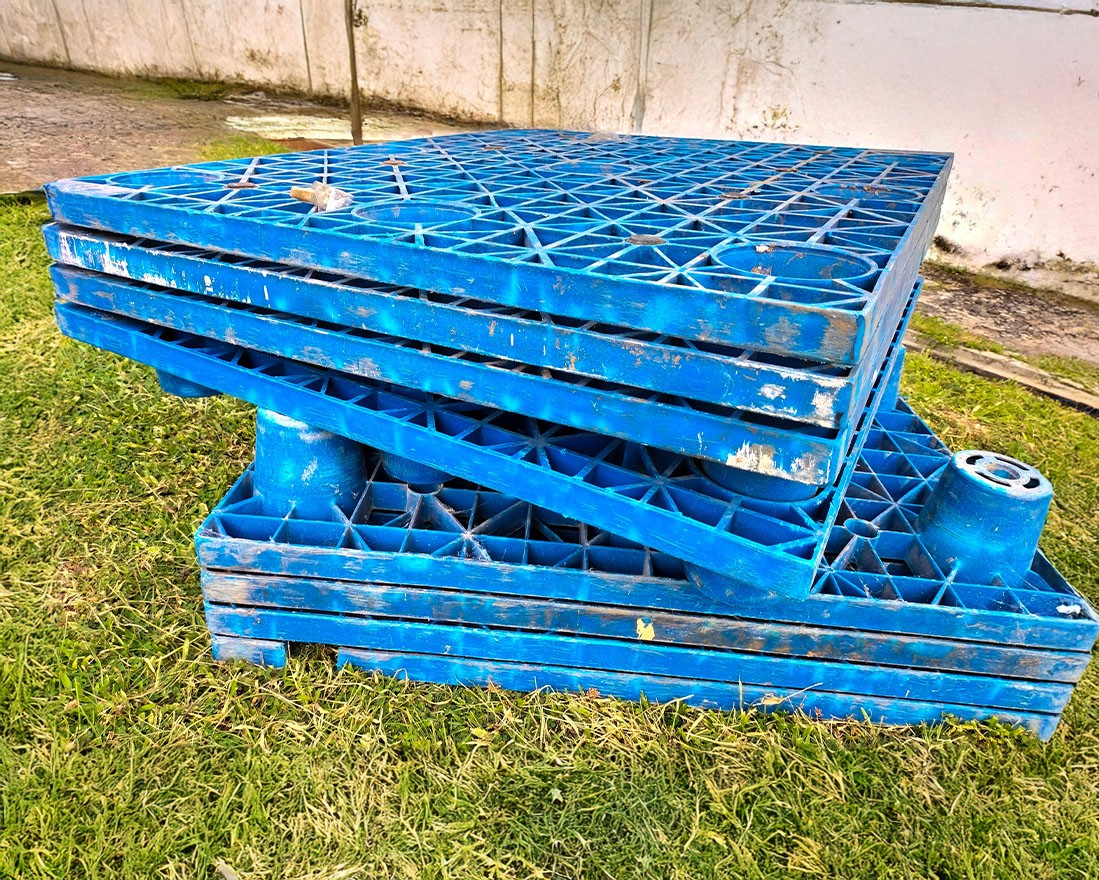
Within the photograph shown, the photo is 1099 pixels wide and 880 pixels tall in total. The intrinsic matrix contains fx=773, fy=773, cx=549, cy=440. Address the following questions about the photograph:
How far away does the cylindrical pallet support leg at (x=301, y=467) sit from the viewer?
229 centimetres

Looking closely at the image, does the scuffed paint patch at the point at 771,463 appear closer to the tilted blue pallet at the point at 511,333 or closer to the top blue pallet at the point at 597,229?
the tilted blue pallet at the point at 511,333

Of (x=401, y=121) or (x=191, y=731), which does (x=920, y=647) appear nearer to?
(x=191, y=731)

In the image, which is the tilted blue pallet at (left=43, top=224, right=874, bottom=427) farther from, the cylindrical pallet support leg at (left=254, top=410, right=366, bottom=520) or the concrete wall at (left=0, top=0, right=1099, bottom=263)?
the concrete wall at (left=0, top=0, right=1099, bottom=263)

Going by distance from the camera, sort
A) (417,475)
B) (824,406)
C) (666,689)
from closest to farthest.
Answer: (824,406), (666,689), (417,475)

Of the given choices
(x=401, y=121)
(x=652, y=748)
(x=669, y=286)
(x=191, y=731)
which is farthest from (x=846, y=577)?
(x=401, y=121)

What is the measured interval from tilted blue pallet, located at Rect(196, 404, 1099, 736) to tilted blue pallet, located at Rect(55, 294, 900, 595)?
27cm

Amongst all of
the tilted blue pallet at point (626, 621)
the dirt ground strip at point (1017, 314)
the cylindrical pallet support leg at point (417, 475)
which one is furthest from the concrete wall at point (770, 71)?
the cylindrical pallet support leg at point (417, 475)

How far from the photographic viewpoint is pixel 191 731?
2.12 meters

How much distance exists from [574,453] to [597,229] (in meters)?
0.65

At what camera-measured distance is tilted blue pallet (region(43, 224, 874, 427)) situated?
1.58 m

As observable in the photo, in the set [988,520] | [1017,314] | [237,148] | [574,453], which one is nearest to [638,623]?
[574,453]

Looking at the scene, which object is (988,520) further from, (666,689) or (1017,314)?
(1017,314)

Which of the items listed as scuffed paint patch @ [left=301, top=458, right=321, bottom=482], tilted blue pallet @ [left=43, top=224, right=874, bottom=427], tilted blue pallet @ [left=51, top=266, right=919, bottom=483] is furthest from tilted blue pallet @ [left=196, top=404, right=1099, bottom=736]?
tilted blue pallet @ [left=43, top=224, right=874, bottom=427]

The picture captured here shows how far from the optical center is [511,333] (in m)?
1.82
